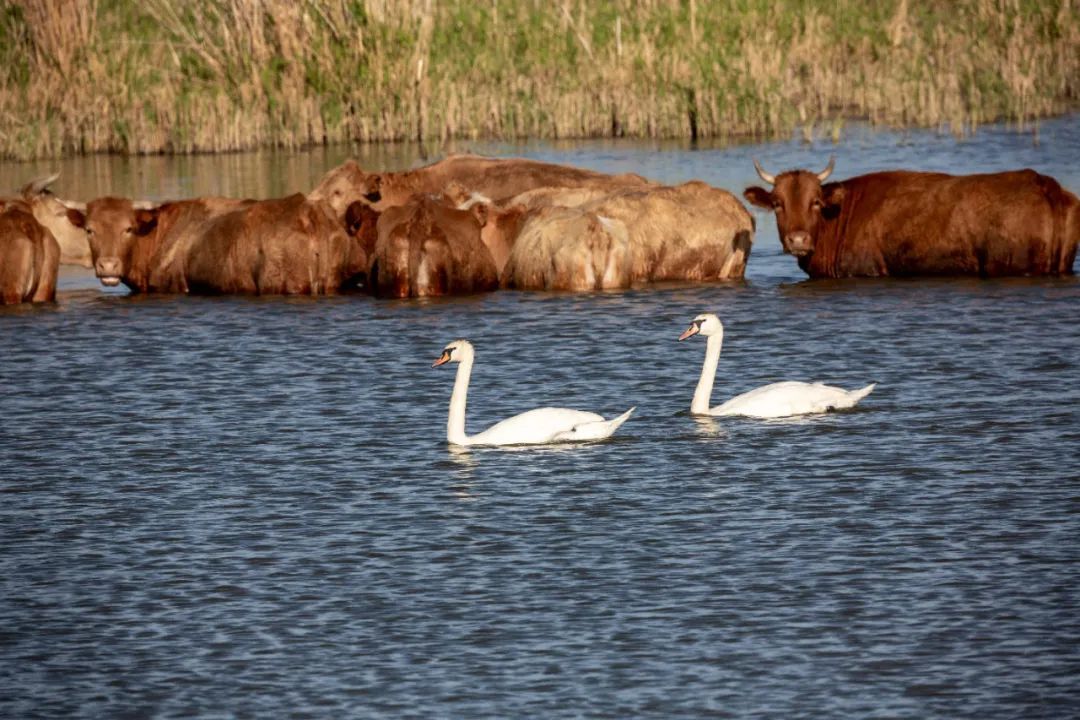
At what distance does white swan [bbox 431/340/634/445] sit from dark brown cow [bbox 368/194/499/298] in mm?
6013

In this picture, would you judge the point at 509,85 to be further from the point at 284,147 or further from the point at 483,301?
the point at 483,301

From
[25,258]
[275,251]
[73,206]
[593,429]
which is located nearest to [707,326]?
[593,429]

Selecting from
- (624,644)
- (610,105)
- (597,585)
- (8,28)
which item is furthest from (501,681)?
(8,28)

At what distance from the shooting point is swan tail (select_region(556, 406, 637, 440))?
11.8 metres

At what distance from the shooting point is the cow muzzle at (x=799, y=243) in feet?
60.2

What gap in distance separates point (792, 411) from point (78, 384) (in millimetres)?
5362

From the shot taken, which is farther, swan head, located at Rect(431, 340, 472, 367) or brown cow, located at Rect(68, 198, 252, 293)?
brown cow, located at Rect(68, 198, 252, 293)

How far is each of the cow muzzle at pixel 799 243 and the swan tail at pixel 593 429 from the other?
6.77m

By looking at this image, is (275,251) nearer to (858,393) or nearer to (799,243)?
(799,243)

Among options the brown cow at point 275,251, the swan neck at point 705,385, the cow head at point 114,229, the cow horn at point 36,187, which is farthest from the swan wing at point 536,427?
the cow horn at point 36,187

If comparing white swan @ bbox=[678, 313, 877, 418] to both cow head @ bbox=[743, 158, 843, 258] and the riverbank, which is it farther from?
the riverbank

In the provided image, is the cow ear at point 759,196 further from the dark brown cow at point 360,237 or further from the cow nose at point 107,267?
the cow nose at point 107,267

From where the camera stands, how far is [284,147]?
30.4m

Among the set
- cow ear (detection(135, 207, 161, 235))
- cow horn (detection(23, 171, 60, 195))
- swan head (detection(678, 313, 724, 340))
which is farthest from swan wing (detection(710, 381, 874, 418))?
cow horn (detection(23, 171, 60, 195))
